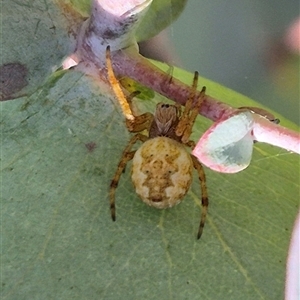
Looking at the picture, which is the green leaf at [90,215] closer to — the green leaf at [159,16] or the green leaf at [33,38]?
the green leaf at [33,38]

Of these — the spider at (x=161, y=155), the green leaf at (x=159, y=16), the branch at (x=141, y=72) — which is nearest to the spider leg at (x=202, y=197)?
the spider at (x=161, y=155)

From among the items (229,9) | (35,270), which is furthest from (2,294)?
(229,9)

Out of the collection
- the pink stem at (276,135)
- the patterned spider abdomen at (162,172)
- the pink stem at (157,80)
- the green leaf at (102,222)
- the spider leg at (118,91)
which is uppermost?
the pink stem at (276,135)

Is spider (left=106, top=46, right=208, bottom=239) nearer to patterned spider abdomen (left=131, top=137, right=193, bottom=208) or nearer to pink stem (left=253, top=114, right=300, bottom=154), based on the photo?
patterned spider abdomen (left=131, top=137, right=193, bottom=208)

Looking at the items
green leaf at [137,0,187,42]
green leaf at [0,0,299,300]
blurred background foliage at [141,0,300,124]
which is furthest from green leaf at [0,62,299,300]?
blurred background foliage at [141,0,300,124]

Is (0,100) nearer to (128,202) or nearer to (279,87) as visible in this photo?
(128,202)

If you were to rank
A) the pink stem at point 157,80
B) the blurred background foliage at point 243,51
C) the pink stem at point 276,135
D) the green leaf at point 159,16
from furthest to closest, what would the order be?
the blurred background foliage at point 243,51
the green leaf at point 159,16
the pink stem at point 157,80
the pink stem at point 276,135

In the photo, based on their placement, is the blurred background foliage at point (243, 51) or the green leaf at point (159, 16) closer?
the green leaf at point (159, 16)
